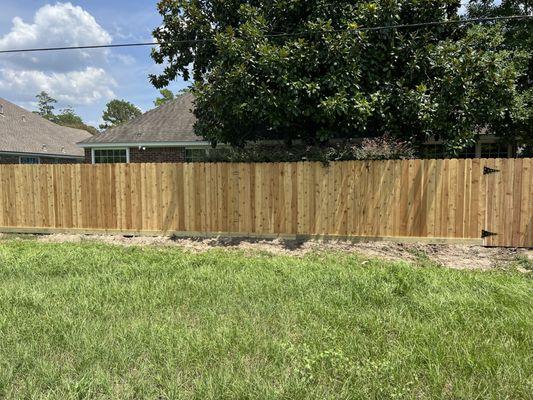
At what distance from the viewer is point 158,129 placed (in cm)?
1686

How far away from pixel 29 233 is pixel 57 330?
766 cm

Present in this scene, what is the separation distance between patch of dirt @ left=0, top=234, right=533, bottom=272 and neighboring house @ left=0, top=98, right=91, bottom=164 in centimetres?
1423

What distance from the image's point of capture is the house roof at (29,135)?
72.1ft

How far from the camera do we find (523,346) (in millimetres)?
3635

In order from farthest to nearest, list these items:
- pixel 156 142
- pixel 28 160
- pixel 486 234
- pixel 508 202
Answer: pixel 28 160, pixel 156 142, pixel 486 234, pixel 508 202

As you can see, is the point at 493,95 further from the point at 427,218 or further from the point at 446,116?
the point at 427,218

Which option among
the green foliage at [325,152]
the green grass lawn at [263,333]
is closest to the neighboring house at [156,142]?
the green foliage at [325,152]

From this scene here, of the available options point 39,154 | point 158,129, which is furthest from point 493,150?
point 39,154

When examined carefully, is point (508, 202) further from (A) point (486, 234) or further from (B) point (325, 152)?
(B) point (325, 152)

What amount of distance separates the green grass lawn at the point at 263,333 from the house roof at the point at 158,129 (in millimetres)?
10142

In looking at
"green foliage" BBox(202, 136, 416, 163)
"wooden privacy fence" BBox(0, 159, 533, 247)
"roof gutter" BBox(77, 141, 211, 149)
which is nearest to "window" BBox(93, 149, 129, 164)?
"roof gutter" BBox(77, 141, 211, 149)

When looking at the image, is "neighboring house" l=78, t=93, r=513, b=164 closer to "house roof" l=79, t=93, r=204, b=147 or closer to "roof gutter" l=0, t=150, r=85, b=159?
"house roof" l=79, t=93, r=204, b=147

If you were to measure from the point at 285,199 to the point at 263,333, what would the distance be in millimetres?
5427

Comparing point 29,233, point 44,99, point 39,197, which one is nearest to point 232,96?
point 39,197
